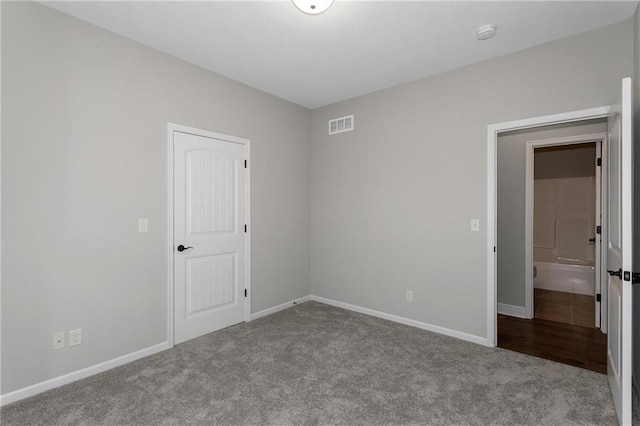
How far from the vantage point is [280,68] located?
329cm

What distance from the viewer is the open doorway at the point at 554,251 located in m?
3.28

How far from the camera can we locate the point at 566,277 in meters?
5.18

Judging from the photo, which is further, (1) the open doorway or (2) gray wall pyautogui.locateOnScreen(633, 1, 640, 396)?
(1) the open doorway

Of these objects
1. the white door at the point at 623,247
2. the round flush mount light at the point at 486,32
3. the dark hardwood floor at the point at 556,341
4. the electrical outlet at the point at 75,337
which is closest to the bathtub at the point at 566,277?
the dark hardwood floor at the point at 556,341

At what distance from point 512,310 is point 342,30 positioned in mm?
3798

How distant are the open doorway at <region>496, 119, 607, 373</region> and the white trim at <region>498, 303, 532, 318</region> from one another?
0.01 meters

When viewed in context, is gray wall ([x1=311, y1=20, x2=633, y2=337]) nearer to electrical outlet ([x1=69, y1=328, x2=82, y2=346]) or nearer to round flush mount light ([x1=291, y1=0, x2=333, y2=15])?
round flush mount light ([x1=291, y1=0, x2=333, y2=15])

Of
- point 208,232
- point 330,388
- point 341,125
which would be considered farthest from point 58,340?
point 341,125

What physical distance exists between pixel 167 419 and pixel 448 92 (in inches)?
146

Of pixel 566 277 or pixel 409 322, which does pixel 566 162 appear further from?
pixel 409 322

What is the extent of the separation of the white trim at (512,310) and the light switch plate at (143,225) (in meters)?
4.23

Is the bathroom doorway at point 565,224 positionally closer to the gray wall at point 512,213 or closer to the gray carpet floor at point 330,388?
the gray wall at point 512,213

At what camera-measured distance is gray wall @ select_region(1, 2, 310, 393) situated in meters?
2.18

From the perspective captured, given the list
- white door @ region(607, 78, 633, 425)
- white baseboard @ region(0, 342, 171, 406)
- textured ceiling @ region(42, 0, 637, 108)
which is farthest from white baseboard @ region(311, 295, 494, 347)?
textured ceiling @ region(42, 0, 637, 108)
